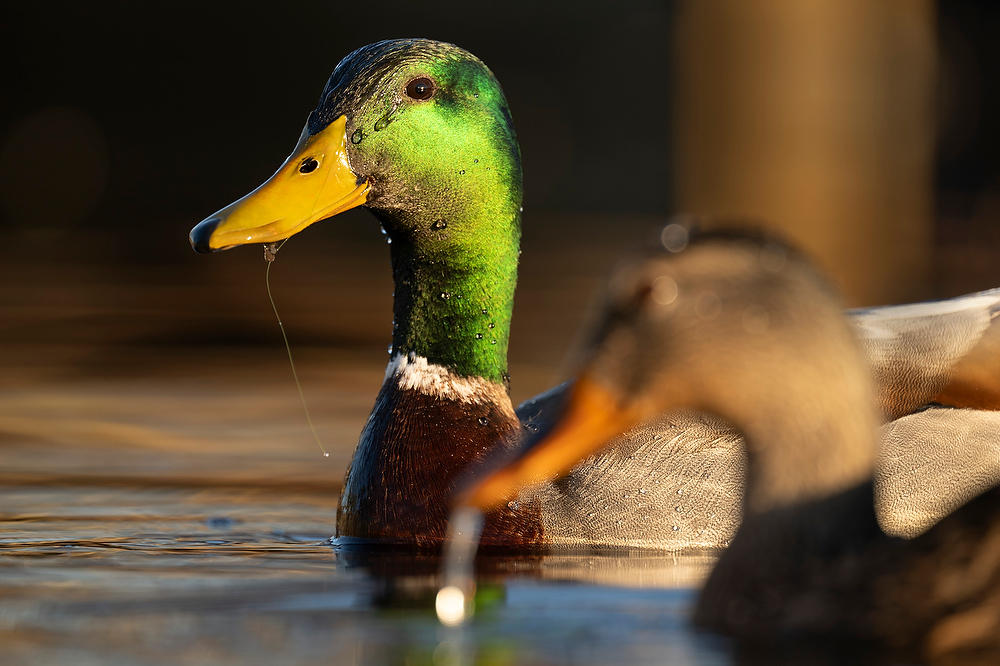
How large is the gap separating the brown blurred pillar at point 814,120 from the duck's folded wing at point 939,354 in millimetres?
6065

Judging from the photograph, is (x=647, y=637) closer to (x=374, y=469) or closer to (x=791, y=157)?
(x=374, y=469)

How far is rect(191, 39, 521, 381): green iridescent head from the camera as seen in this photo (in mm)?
6016

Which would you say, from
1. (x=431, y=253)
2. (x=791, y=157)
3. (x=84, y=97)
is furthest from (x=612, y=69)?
(x=431, y=253)

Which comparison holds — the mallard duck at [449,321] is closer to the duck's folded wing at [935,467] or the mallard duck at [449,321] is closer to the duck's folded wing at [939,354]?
the duck's folded wing at [939,354]

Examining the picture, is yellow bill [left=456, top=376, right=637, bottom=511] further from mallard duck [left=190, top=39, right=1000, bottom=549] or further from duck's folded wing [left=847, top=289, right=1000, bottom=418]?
duck's folded wing [left=847, top=289, right=1000, bottom=418]

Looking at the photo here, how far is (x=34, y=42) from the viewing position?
22.4 m

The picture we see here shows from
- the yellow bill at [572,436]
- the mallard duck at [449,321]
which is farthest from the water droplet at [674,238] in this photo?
the mallard duck at [449,321]

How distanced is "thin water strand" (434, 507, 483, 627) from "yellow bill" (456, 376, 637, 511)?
0.69m

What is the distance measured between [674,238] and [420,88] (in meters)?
1.97

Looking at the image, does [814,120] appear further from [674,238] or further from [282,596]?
[674,238]

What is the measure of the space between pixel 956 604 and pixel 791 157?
351 inches

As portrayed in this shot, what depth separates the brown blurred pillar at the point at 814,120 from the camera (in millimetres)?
12320

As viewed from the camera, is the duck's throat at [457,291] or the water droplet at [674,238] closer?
the water droplet at [674,238]

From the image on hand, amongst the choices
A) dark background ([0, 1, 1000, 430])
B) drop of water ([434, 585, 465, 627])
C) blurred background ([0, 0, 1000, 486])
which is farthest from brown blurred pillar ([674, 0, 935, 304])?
drop of water ([434, 585, 465, 627])
